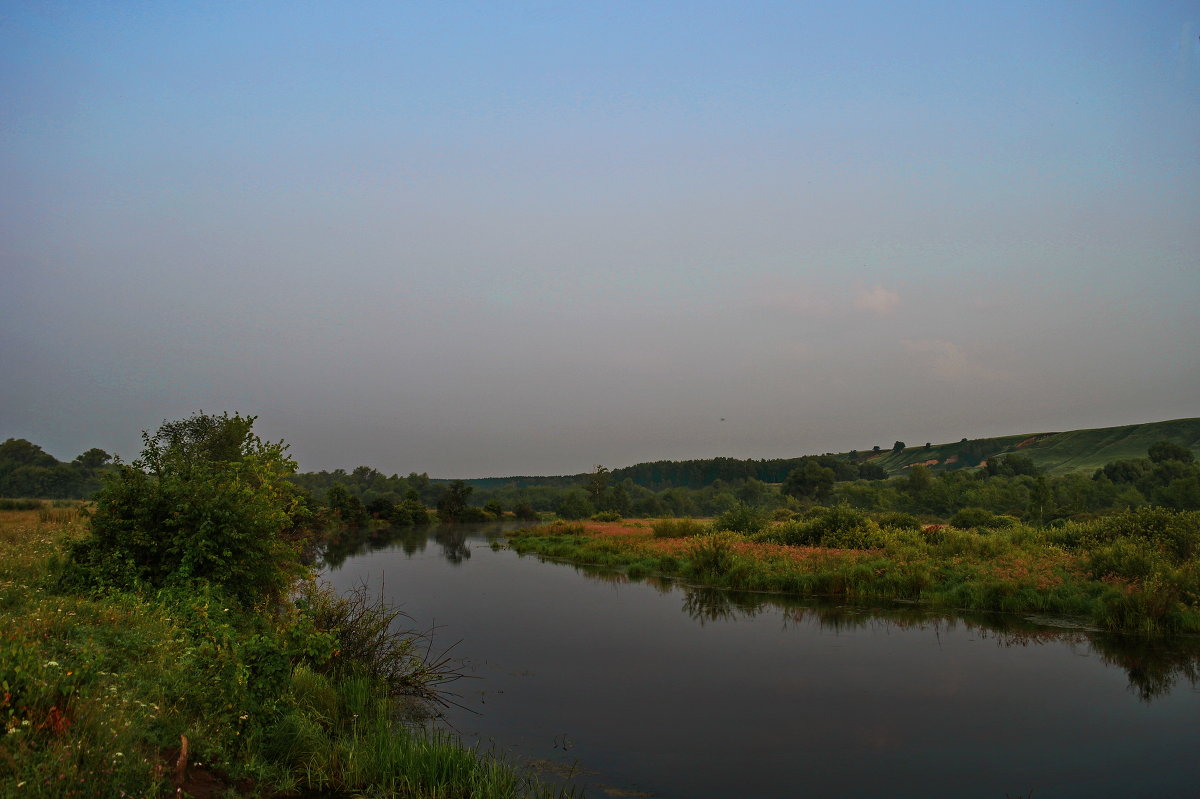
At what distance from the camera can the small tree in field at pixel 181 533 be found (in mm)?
9961

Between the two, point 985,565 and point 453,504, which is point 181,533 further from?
point 453,504

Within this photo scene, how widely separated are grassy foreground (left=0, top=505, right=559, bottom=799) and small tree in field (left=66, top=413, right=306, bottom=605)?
675 mm

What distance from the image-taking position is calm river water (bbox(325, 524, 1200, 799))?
7660 mm

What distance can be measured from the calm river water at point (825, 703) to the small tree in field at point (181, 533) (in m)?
4.15

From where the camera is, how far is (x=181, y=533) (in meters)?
10.1

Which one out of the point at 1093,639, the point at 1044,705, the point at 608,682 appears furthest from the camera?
the point at 1093,639

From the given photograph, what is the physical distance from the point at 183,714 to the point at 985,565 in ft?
65.4

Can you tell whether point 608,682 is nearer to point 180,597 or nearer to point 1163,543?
point 180,597

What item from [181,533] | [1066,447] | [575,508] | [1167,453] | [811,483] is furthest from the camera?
[1066,447]

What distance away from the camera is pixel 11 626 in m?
6.43

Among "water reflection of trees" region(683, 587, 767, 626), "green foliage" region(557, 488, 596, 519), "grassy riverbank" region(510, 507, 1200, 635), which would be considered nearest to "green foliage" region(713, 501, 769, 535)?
"grassy riverbank" region(510, 507, 1200, 635)

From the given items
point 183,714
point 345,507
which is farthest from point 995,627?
point 345,507

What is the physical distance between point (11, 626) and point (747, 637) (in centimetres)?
1281

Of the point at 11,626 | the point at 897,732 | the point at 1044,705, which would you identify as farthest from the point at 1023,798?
the point at 11,626
